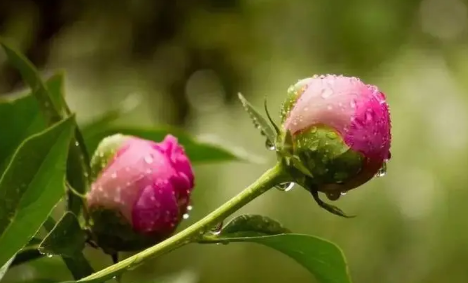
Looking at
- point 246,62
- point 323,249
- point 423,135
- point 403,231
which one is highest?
point 323,249

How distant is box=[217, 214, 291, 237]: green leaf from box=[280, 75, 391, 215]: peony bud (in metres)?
0.03

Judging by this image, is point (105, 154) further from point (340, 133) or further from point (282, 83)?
point (282, 83)

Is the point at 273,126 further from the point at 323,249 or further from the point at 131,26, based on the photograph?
the point at 131,26

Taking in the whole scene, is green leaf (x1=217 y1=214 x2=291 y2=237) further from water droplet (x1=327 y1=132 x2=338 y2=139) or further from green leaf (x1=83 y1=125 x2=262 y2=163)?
green leaf (x1=83 y1=125 x2=262 y2=163)

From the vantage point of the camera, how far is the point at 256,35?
4.24ft

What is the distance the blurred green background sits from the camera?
46.3 inches

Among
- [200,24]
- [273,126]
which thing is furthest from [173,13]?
[273,126]

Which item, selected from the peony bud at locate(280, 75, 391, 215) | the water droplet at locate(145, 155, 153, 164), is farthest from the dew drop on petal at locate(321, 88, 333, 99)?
the water droplet at locate(145, 155, 153, 164)

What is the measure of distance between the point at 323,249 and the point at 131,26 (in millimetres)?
945

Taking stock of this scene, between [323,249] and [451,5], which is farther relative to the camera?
[451,5]

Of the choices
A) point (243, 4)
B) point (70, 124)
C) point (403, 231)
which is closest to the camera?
point (70, 124)

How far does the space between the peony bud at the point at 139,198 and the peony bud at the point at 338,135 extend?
0.23ft

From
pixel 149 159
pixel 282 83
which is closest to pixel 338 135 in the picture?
pixel 149 159

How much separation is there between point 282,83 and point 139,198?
2.91 feet
